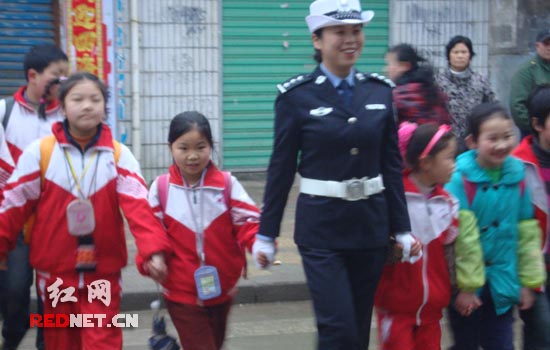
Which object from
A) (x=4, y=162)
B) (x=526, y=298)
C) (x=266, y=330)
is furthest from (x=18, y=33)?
(x=526, y=298)

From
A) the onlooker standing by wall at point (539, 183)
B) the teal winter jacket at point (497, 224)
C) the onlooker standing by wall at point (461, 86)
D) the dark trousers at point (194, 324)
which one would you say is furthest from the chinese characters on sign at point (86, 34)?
the teal winter jacket at point (497, 224)

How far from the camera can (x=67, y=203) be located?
436 cm

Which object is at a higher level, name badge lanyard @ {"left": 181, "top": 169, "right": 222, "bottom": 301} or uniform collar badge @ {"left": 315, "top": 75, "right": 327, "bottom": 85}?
uniform collar badge @ {"left": 315, "top": 75, "right": 327, "bottom": 85}

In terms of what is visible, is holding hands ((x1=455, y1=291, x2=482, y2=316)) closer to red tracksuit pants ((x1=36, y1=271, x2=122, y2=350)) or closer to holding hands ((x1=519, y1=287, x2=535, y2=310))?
holding hands ((x1=519, y1=287, x2=535, y2=310))

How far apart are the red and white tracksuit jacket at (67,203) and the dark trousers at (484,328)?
1.56 m

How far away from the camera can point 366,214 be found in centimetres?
420

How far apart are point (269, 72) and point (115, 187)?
7.86 metres

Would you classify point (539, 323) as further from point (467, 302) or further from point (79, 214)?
point (79, 214)

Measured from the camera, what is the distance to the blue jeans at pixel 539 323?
480cm

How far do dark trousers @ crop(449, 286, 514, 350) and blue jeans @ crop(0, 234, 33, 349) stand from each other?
2.30 m

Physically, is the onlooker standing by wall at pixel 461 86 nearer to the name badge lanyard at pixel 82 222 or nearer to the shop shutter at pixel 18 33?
the name badge lanyard at pixel 82 222

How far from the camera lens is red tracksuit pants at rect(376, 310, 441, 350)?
14.9 feet

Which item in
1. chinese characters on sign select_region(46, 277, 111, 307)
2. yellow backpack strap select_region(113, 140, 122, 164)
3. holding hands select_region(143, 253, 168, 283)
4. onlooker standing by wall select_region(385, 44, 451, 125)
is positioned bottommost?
chinese characters on sign select_region(46, 277, 111, 307)

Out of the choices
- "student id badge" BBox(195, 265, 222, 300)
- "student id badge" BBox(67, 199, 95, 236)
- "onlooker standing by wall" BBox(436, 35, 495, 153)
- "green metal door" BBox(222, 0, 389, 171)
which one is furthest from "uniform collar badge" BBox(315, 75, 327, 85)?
"green metal door" BBox(222, 0, 389, 171)
